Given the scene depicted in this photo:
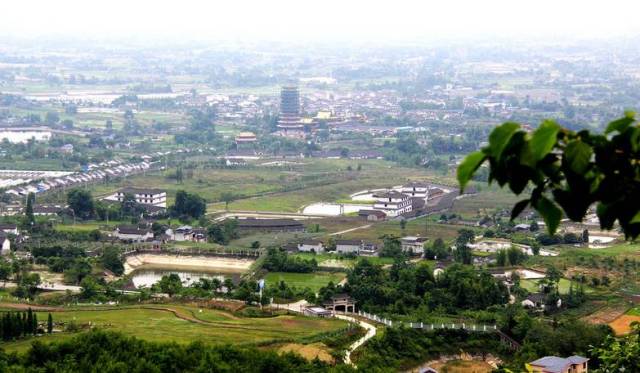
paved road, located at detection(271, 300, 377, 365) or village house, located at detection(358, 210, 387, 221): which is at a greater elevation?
paved road, located at detection(271, 300, 377, 365)

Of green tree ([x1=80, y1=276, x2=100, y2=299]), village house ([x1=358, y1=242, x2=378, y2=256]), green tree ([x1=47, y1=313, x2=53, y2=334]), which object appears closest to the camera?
green tree ([x1=47, y1=313, x2=53, y2=334])

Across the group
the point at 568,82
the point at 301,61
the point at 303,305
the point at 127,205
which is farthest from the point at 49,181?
→ the point at 301,61

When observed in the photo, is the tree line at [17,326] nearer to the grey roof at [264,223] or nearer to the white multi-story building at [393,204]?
the grey roof at [264,223]

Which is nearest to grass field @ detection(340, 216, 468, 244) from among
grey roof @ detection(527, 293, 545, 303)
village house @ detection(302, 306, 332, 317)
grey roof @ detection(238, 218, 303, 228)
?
grey roof @ detection(238, 218, 303, 228)

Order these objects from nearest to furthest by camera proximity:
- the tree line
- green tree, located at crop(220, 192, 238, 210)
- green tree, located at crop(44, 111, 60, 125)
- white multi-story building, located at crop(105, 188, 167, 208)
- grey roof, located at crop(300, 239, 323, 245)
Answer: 1. the tree line
2. grey roof, located at crop(300, 239, 323, 245)
3. white multi-story building, located at crop(105, 188, 167, 208)
4. green tree, located at crop(220, 192, 238, 210)
5. green tree, located at crop(44, 111, 60, 125)

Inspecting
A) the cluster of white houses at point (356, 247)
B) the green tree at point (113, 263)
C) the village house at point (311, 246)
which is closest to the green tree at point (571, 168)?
the green tree at point (113, 263)

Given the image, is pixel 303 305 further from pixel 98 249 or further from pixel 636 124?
pixel 636 124

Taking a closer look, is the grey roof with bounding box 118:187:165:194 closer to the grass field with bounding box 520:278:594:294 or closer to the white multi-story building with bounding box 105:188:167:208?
the white multi-story building with bounding box 105:188:167:208
